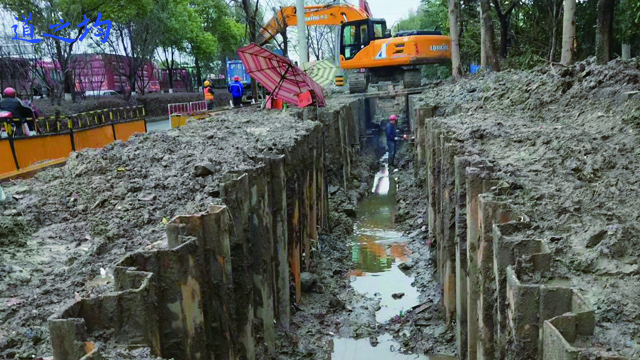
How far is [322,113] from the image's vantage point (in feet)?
53.2

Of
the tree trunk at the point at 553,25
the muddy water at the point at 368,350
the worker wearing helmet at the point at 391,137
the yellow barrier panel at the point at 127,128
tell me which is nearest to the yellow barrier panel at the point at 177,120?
the yellow barrier panel at the point at 127,128

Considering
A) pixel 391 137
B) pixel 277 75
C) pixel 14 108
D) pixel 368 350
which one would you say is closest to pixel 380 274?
pixel 368 350

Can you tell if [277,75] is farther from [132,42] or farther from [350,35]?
[132,42]

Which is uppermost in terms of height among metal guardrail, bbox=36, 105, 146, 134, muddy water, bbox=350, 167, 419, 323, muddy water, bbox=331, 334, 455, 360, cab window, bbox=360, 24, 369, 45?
cab window, bbox=360, 24, 369, 45

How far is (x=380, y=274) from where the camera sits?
1036 cm

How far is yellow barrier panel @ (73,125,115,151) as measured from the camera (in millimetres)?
12906

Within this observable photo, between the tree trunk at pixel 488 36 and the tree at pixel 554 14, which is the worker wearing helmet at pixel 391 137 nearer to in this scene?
the tree trunk at pixel 488 36

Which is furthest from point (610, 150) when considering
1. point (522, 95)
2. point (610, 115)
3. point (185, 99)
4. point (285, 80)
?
point (185, 99)

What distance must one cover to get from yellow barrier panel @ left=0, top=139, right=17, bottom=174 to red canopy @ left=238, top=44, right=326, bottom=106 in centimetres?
685

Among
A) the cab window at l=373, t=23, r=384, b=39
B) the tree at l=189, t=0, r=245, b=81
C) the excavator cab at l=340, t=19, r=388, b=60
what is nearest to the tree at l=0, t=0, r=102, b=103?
the excavator cab at l=340, t=19, r=388, b=60

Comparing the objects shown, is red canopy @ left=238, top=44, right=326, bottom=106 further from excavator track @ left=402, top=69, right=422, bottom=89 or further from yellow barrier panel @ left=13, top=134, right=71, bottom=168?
excavator track @ left=402, top=69, right=422, bottom=89

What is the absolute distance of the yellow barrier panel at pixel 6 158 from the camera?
32.9 ft

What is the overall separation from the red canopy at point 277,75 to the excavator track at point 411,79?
7.31m

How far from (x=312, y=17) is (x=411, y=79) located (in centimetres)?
501
